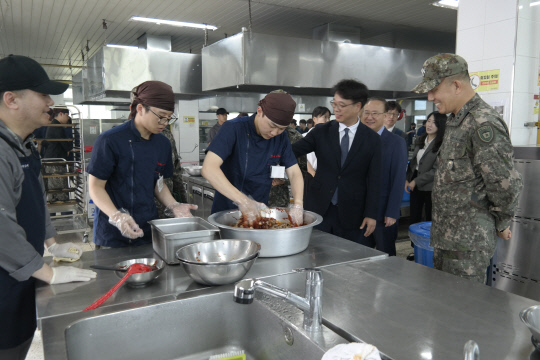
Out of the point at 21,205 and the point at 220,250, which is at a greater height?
the point at 21,205

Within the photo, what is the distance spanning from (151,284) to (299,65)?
12.3ft

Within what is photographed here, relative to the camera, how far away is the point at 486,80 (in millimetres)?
3355

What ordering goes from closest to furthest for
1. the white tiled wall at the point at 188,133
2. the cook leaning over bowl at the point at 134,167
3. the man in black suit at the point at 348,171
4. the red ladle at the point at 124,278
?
the red ladle at the point at 124,278
the cook leaning over bowl at the point at 134,167
the man in black suit at the point at 348,171
the white tiled wall at the point at 188,133

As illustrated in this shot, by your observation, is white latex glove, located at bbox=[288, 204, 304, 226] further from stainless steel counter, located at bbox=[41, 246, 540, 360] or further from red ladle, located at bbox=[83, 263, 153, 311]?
red ladle, located at bbox=[83, 263, 153, 311]

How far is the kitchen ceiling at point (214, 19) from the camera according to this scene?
16.8ft

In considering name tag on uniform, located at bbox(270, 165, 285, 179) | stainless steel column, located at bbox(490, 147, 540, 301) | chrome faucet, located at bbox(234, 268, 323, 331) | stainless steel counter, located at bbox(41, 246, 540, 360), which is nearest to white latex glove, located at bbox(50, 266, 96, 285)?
stainless steel counter, located at bbox(41, 246, 540, 360)

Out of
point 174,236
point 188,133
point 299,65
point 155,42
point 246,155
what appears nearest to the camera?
point 174,236

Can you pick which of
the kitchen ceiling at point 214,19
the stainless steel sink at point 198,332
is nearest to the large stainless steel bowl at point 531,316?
the stainless steel sink at point 198,332

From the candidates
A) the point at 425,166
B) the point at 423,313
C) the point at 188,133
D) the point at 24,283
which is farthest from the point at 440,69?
the point at 188,133

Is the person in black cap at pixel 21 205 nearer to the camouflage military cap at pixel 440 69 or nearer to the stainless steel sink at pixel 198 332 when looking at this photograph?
the stainless steel sink at pixel 198 332

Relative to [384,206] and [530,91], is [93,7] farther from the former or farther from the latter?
[530,91]

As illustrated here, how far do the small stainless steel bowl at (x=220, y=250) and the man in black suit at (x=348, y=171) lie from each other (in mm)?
1254

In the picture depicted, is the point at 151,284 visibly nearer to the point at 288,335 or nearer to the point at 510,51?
the point at 288,335

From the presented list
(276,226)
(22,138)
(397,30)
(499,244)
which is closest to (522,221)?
(499,244)
